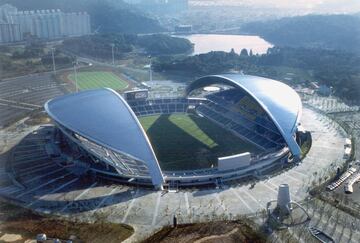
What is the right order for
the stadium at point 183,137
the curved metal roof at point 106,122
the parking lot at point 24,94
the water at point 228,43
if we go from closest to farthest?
the curved metal roof at point 106,122, the stadium at point 183,137, the parking lot at point 24,94, the water at point 228,43

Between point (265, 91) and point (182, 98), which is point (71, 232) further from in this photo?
point (182, 98)

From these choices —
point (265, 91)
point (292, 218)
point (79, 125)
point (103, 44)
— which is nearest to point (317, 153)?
point (265, 91)

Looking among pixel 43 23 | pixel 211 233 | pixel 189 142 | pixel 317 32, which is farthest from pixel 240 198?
pixel 317 32

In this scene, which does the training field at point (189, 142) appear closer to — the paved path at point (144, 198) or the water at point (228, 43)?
the paved path at point (144, 198)

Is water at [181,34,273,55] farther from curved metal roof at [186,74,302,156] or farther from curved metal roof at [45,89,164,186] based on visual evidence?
curved metal roof at [45,89,164,186]

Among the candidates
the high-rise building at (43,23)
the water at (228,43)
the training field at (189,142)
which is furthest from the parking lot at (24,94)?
the water at (228,43)

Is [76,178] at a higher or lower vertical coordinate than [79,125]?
lower
